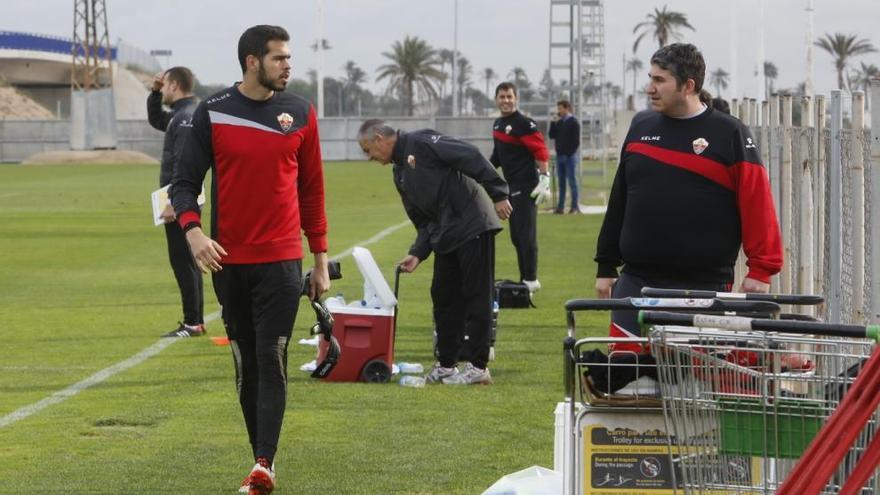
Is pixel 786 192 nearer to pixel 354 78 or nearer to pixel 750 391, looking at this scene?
pixel 750 391

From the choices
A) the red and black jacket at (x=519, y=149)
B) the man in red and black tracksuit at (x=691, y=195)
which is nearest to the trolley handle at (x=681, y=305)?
the man in red and black tracksuit at (x=691, y=195)

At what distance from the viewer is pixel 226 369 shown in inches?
494

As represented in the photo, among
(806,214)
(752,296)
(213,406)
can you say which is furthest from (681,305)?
(213,406)

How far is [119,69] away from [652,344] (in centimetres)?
16525

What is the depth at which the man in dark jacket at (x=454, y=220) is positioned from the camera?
1177 centimetres

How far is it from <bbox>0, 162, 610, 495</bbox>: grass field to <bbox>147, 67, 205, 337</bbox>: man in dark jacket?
0.39 metres

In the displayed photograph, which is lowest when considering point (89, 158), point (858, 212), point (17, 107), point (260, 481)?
point (89, 158)

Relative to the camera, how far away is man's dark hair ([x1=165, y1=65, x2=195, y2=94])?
13.6 metres

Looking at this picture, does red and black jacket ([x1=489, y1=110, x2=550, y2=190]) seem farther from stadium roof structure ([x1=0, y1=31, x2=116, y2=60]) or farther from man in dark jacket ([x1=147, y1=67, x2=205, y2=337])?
stadium roof structure ([x1=0, y1=31, x2=116, y2=60])

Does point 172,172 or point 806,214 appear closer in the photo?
point 806,214

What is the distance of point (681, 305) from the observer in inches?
225

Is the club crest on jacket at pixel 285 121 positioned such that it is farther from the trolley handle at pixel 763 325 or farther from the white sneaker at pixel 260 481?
the trolley handle at pixel 763 325

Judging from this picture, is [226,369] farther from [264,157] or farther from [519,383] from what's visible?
[264,157]

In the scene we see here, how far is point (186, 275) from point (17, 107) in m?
128
